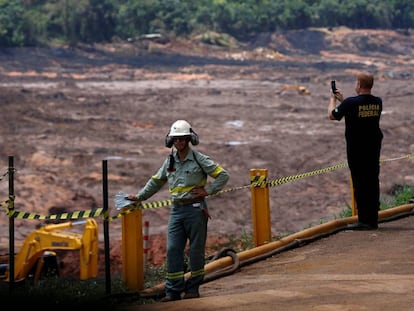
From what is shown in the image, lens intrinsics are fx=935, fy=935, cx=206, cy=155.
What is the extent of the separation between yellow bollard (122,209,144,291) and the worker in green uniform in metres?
0.79

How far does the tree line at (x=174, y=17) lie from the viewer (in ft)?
242

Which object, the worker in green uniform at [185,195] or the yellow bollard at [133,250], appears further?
the yellow bollard at [133,250]

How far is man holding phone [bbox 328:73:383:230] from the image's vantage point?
10.8 m

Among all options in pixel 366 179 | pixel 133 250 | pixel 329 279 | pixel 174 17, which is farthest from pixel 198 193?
pixel 174 17

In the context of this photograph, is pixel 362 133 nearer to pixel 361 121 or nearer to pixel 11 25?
pixel 361 121

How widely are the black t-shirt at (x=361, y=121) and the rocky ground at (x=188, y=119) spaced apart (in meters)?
1.51

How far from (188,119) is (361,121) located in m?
33.2

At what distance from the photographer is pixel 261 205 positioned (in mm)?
11352

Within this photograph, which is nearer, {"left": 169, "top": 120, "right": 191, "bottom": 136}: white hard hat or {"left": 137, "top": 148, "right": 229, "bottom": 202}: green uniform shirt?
{"left": 169, "top": 120, "right": 191, "bottom": 136}: white hard hat

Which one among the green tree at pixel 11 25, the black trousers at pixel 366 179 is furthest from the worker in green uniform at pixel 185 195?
the green tree at pixel 11 25

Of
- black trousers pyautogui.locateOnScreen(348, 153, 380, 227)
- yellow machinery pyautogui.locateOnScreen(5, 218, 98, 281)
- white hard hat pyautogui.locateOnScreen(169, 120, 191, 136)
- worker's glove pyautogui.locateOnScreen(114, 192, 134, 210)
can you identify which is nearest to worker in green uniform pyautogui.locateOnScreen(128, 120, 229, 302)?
white hard hat pyautogui.locateOnScreen(169, 120, 191, 136)

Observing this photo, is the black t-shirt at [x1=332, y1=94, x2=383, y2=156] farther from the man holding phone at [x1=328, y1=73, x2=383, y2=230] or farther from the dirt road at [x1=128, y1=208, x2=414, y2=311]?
the dirt road at [x1=128, y1=208, x2=414, y2=311]

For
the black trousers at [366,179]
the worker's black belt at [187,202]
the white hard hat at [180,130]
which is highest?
the white hard hat at [180,130]

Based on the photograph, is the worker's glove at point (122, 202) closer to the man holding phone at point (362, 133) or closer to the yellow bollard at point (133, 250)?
the yellow bollard at point (133, 250)
